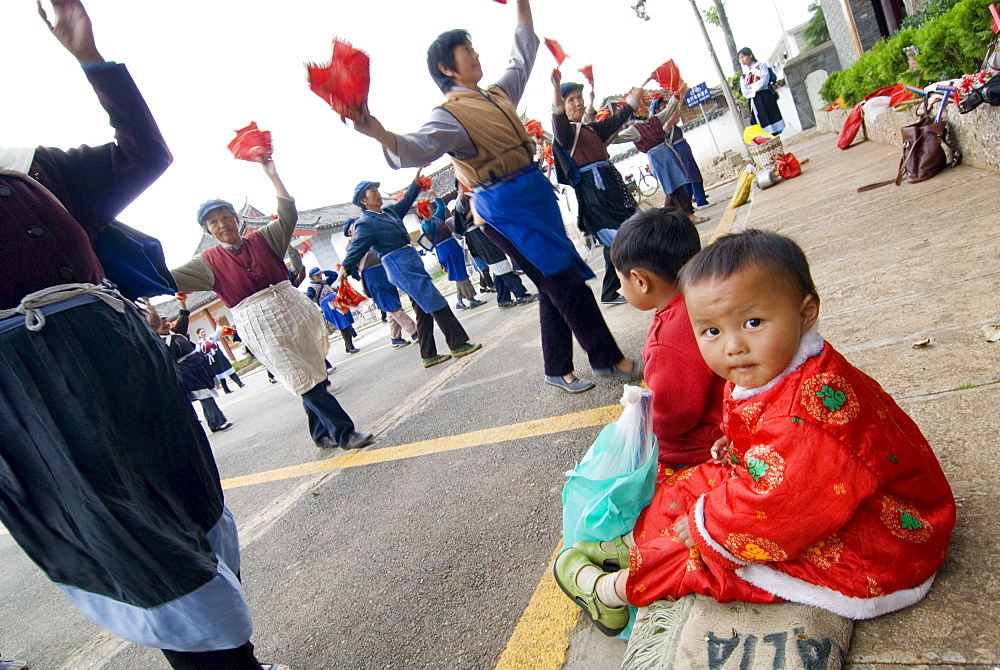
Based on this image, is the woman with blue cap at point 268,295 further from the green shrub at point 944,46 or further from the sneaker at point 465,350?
the green shrub at point 944,46

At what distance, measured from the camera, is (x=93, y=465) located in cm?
129

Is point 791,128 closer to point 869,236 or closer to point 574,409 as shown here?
point 869,236

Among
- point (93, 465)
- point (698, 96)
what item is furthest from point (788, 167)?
point (698, 96)

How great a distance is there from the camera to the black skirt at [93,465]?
127 cm

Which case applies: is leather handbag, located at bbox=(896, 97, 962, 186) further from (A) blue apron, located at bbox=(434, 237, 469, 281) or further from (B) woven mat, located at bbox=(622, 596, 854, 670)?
(A) blue apron, located at bbox=(434, 237, 469, 281)

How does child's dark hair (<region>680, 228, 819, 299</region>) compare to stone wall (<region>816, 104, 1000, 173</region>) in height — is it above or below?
above

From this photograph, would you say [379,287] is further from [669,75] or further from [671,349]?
[671,349]

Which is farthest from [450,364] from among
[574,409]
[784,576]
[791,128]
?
[791,128]

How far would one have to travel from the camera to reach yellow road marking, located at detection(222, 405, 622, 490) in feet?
8.91

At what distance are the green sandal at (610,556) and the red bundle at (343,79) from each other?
1.81 m

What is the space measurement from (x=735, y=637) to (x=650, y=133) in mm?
6385

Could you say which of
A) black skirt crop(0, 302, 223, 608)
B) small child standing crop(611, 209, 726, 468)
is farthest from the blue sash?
black skirt crop(0, 302, 223, 608)

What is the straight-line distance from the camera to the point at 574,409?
2916 millimetres

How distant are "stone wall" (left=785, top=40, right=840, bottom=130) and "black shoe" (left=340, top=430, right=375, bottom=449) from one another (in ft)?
56.4
